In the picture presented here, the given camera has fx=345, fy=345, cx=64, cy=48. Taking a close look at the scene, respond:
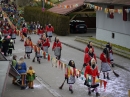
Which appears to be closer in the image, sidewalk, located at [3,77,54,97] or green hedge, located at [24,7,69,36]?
sidewalk, located at [3,77,54,97]

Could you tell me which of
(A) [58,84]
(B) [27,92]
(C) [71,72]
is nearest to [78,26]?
(A) [58,84]

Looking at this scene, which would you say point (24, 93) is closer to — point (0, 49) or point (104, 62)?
point (104, 62)

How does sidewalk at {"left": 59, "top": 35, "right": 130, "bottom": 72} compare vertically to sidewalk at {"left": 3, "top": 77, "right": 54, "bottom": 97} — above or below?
above

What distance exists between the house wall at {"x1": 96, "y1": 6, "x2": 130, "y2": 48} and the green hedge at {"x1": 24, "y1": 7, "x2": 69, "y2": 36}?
4513 mm

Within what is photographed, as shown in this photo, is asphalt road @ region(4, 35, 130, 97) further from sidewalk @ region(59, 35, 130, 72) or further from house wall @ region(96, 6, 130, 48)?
house wall @ region(96, 6, 130, 48)

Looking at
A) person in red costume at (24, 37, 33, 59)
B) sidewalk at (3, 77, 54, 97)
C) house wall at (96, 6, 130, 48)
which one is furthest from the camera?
house wall at (96, 6, 130, 48)

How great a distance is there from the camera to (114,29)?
2817 centimetres

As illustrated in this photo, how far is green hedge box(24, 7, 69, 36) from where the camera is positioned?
113 ft

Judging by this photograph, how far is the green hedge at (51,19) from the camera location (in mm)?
34500

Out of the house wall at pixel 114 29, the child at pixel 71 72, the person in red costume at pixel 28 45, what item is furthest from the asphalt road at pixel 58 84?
the house wall at pixel 114 29

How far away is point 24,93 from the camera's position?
15297 millimetres

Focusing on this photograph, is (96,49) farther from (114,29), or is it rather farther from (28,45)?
(28,45)

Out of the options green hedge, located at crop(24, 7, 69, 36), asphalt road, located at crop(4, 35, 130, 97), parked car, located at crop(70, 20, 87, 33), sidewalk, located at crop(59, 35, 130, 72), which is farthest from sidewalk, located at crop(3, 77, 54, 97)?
parked car, located at crop(70, 20, 87, 33)

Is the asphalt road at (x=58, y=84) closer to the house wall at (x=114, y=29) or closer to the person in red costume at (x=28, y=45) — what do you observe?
the person in red costume at (x=28, y=45)
